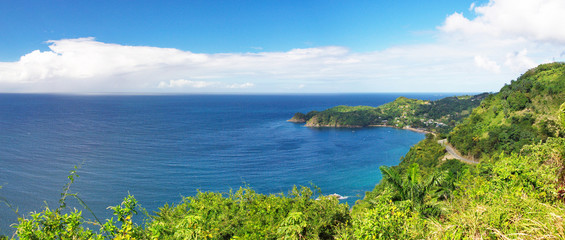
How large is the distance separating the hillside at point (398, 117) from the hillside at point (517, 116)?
157 feet

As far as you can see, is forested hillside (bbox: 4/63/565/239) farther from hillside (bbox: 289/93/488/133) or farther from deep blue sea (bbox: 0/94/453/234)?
hillside (bbox: 289/93/488/133)

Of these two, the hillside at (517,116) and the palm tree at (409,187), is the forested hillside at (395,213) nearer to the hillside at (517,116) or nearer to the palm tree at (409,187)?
the palm tree at (409,187)

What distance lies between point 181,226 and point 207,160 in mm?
59756

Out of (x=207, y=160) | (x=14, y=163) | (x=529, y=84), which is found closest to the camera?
(x=14, y=163)

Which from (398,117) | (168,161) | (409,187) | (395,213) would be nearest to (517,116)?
(409,187)

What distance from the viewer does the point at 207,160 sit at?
215 ft

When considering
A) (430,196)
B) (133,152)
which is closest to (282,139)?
(133,152)

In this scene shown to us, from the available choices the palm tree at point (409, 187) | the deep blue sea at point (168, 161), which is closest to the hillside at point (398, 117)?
the deep blue sea at point (168, 161)

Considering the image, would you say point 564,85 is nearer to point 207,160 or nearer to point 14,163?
point 207,160

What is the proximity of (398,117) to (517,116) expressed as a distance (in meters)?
83.2

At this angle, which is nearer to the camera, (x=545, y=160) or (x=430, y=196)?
(x=545, y=160)

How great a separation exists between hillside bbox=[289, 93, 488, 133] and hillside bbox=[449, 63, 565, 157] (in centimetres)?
4796

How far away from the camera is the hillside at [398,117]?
12431 cm

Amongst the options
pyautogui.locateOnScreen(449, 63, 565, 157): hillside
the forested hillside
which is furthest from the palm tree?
pyautogui.locateOnScreen(449, 63, 565, 157): hillside
